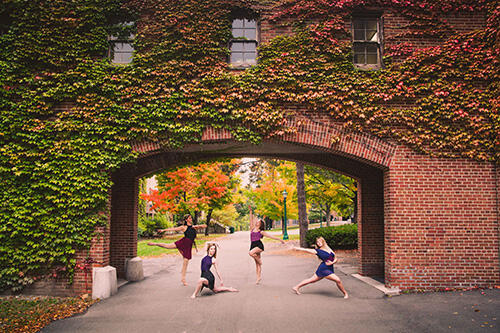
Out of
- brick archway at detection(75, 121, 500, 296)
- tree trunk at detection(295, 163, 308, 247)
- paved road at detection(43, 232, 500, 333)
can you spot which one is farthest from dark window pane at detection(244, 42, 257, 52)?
tree trunk at detection(295, 163, 308, 247)

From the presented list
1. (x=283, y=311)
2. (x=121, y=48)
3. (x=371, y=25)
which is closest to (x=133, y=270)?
(x=283, y=311)

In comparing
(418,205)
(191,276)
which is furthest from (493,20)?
(191,276)

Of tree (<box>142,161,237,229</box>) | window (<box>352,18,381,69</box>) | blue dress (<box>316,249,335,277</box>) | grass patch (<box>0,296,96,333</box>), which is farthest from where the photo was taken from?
tree (<box>142,161,237,229</box>)

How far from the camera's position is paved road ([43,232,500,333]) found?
18.5 ft

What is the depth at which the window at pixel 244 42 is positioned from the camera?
8.80m

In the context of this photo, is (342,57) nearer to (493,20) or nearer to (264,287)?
(493,20)

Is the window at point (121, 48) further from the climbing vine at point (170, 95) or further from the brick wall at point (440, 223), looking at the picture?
the brick wall at point (440, 223)

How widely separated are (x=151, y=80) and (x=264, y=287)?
6187 millimetres

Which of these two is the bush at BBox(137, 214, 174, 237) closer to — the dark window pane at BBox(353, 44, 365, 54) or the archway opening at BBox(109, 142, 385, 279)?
the archway opening at BBox(109, 142, 385, 279)

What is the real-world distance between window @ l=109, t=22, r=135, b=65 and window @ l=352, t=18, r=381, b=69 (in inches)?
245

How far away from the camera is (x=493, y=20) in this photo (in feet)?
26.2

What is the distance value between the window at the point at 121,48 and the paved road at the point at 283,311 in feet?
20.7

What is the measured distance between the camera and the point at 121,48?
8969mm

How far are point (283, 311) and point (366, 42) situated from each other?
23.5 feet
